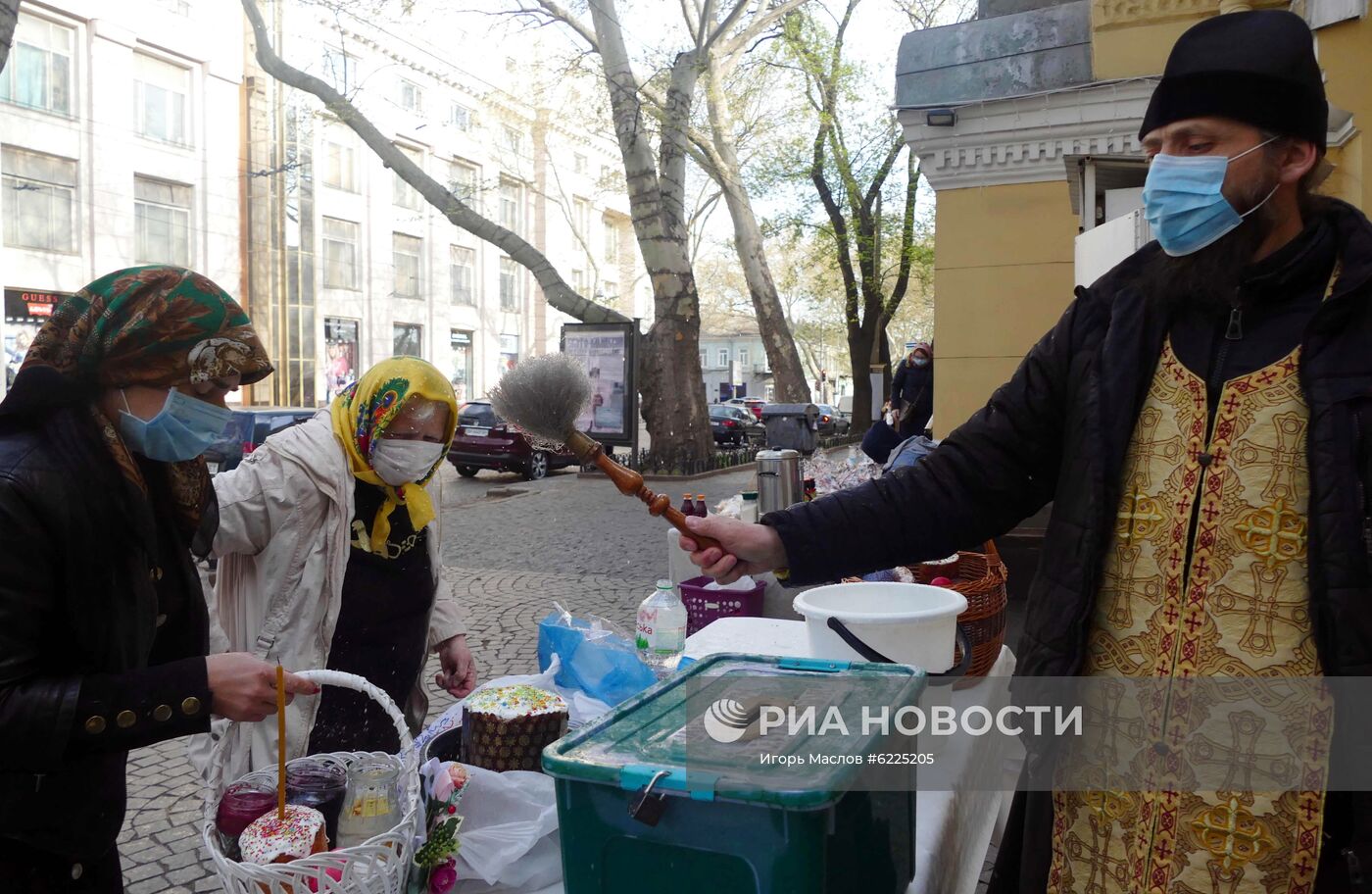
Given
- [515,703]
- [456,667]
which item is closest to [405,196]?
[456,667]

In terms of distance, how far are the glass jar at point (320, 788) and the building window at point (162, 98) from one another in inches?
Answer: 1211

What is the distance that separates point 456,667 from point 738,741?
1879 millimetres

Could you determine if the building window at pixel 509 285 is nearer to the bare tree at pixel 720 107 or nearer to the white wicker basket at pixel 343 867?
the bare tree at pixel 720 107

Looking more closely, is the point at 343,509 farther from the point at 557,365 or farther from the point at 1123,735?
the point at 1123,735

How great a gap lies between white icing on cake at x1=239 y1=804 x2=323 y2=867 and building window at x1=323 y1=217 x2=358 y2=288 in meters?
34.0

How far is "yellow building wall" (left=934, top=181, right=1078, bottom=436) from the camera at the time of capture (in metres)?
8.10

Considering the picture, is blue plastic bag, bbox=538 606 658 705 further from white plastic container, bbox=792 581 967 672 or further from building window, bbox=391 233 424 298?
building window, bbox=391 233 424 298

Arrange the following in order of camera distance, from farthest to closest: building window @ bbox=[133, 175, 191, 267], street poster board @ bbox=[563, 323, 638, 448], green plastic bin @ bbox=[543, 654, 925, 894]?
building window @ bbox=[133, 175, 191, 267] < street poster board @ bbox=[563, 323, 638, 448] < green plastic bin @ bbox=[543, 654, 925, 894]

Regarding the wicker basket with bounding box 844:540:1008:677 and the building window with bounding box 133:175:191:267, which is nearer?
the wicker basket with bounding box 844:540:1008:677

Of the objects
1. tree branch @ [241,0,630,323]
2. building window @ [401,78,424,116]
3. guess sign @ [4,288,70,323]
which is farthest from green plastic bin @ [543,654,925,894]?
building window @ [401,78,424,116]

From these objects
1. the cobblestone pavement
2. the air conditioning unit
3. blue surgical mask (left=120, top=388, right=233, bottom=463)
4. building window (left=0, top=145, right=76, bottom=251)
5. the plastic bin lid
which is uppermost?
building window (left=0, top=145, right=76, bottom=251)

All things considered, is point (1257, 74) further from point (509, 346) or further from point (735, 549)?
point (509, 346)

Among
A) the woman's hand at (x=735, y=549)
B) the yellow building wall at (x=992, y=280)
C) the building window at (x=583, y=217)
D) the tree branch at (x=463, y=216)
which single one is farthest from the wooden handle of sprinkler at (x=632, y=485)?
the building window at (x=583, y=217)

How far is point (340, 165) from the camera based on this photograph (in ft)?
111
